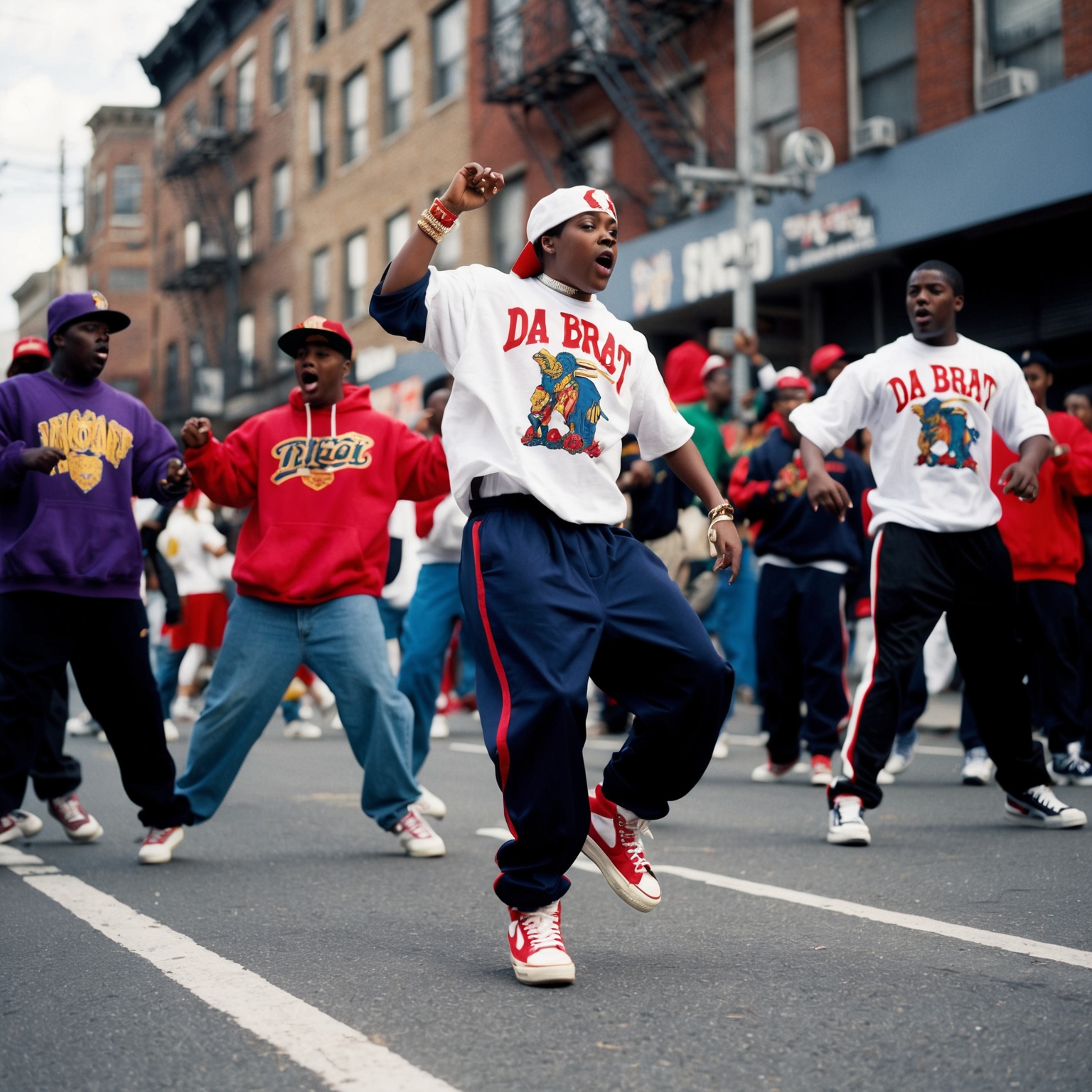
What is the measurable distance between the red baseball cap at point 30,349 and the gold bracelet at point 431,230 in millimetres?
3717

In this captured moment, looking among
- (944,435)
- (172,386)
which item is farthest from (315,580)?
(172,386)

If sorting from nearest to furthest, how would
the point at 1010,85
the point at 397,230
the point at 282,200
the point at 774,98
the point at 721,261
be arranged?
the point at 1010,85 → the point at 721,261 → the point at 774,98 → the point at 397,230 → the point at 282,200

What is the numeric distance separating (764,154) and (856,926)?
15.6 m

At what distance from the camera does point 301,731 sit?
11.8m

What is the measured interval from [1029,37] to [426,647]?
34.1 ft

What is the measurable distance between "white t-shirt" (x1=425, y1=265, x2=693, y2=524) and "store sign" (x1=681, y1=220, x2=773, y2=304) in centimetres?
1289

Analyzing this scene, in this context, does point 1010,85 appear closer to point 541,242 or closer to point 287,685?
point 287,685

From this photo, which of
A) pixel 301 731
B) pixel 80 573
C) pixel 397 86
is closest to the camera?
pixel 80 573

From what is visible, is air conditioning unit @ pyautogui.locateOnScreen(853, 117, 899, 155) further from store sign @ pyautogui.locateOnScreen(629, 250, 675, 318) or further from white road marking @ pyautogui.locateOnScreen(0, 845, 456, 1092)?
white road marking @ pyautogui.locateOnScreen(0, 845, 456, 1092)

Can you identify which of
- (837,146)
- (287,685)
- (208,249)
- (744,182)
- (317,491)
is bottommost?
(287,685)

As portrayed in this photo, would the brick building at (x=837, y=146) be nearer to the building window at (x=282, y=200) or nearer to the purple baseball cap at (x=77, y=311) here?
the purple baseball cap at (x=77, y=311)

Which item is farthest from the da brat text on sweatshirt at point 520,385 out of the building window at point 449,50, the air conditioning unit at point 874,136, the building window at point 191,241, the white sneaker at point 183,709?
the building window at point 191,241

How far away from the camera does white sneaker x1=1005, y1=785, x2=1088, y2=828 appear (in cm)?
630

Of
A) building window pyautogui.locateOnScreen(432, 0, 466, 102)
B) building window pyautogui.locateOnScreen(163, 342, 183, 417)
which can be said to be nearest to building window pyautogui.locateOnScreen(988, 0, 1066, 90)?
building window pyautogui.locateOnScreen(432, 0, 466, 102)
